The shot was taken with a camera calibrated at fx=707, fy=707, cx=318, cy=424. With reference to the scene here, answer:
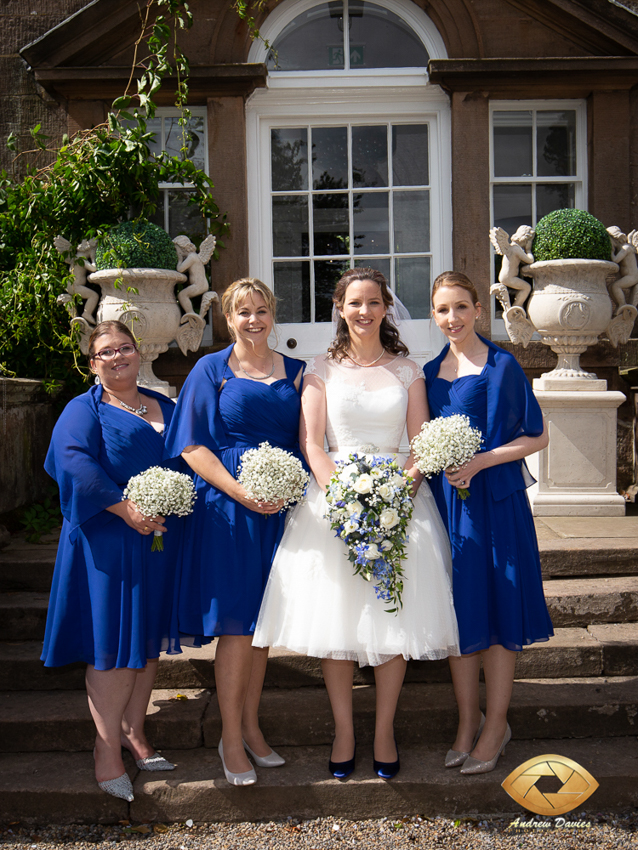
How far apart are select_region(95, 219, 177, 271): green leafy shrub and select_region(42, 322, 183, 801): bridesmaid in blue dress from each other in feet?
7.54

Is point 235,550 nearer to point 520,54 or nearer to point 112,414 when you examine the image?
point 112,414

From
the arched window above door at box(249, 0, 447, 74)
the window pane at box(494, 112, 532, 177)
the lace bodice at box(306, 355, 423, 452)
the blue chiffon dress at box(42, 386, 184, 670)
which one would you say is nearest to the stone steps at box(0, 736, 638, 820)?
the blue chiffon dress at box(42, 386, 184, 670)

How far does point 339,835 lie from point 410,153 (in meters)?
5.04

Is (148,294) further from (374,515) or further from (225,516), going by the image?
(374,515)

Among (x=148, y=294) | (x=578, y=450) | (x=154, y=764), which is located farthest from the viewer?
(x=148, y=294)

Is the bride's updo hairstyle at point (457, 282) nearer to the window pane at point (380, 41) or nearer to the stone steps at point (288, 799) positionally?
the stone steps at point (288, 799)

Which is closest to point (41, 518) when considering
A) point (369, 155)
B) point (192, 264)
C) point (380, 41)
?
point (192, 264)

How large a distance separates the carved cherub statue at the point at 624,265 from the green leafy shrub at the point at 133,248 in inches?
128

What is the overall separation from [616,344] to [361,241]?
7.19 ft

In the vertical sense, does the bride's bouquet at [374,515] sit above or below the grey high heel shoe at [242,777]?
above

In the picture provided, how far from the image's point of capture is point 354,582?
8.52 feet

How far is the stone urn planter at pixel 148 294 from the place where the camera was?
4.94m

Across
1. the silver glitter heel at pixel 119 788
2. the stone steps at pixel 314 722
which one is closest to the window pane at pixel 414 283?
the stone steps at pixel 314 722

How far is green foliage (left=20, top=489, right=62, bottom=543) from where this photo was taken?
4.48 meters
